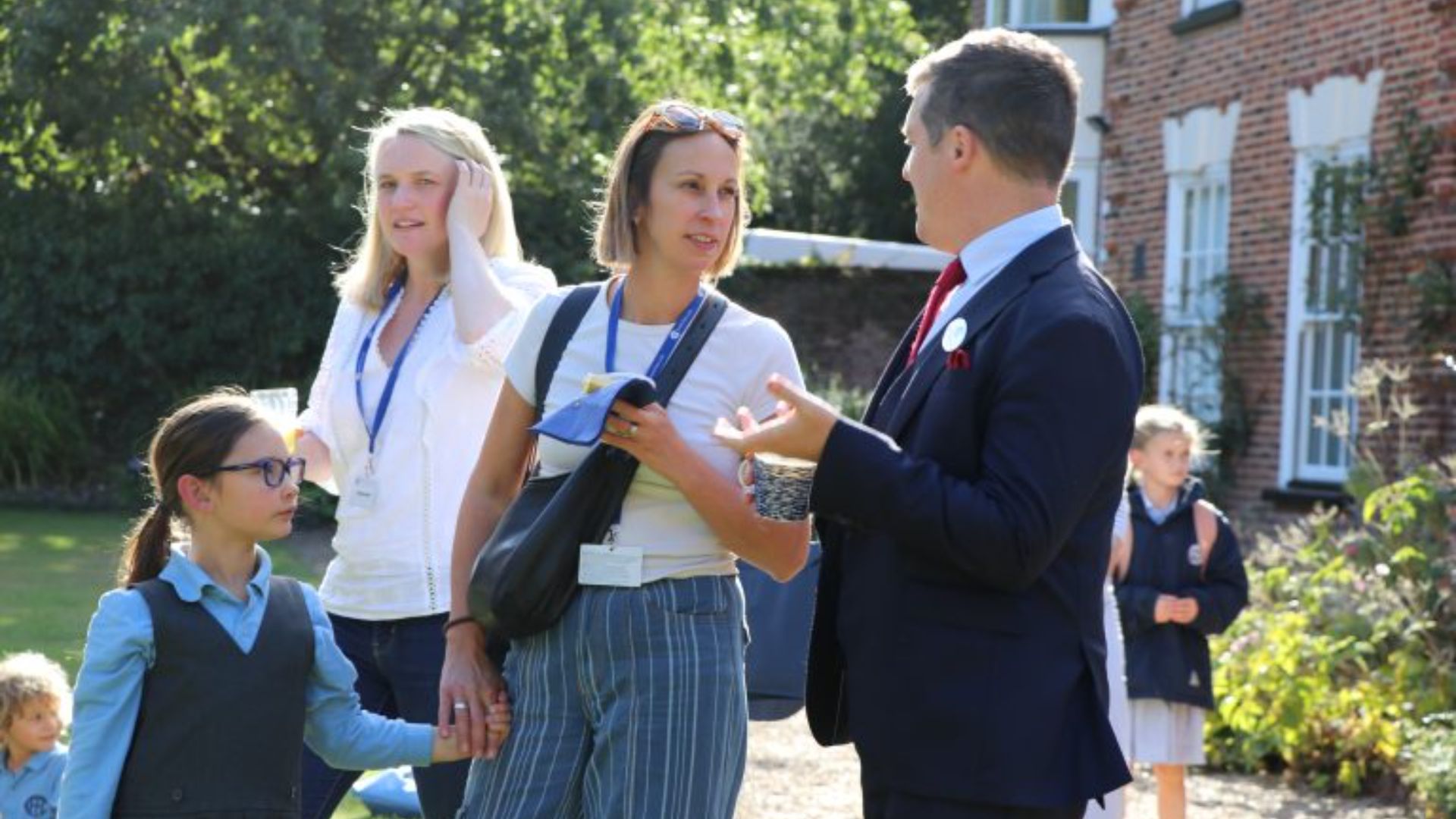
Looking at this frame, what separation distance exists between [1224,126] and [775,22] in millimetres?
12012

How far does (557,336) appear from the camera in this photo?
407 cm

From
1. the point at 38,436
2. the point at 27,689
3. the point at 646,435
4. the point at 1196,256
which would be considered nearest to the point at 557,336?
the point at 646,435

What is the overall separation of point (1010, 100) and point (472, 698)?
1.50 metres

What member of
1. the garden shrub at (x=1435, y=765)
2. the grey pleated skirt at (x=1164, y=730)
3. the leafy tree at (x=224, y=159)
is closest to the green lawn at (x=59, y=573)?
the leafy tree at (x=224, y=159)

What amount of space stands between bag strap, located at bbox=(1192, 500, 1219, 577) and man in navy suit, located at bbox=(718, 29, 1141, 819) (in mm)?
4859

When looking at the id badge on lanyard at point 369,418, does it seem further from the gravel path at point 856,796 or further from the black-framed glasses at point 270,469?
the gravel path at point 856,796

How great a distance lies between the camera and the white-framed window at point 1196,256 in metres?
16.5

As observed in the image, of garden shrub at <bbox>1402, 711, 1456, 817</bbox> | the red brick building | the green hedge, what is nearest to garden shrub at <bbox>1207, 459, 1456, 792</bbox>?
garden shrub at <bbox>1402, 711, 1456, 817</bbox>

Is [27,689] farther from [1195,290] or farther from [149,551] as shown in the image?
[1195,290]

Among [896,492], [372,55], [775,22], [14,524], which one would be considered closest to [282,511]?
[896,492]

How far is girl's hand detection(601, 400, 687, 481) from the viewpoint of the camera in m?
3.71

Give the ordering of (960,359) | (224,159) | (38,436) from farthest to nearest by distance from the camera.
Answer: (224,159), (38,436), (960,359)

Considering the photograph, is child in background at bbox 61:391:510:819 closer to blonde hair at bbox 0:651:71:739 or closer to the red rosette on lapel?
the red rosette on lapel

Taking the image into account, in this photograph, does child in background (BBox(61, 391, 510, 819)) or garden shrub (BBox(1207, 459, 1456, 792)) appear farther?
garden shrub (BBox(1207, 459, 1456, 792))
